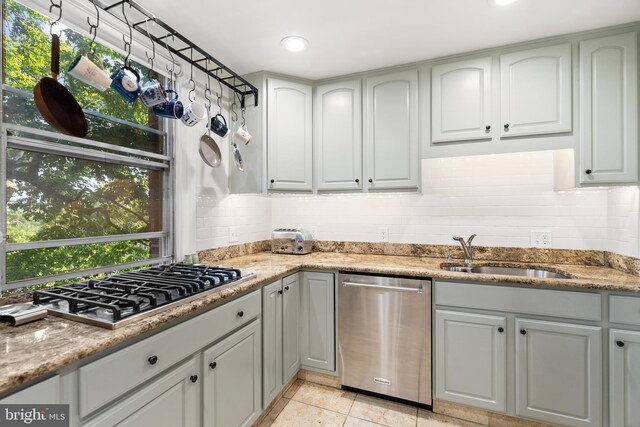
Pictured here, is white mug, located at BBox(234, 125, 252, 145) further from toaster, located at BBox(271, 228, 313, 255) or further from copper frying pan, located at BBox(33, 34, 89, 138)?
copper frying pan, located at BBox(33, 34, 89, 138)

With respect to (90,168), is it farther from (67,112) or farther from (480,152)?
(480,152)

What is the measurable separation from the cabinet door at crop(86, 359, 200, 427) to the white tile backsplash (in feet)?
3.54

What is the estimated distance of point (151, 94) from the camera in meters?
1.45

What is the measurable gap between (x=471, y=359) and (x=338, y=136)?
181cm

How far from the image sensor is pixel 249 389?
1.62 m

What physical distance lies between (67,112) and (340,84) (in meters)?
1.80

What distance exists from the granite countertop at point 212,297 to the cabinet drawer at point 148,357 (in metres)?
0.05

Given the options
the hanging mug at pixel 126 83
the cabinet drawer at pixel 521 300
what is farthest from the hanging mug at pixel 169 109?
the cabinet drawer at pixel 521 300

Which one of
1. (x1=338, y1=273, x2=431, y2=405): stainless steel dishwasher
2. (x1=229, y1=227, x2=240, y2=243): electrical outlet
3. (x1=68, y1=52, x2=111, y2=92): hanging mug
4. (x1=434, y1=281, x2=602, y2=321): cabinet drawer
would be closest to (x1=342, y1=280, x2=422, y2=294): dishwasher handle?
(x1=338, y1=273, x2=431, y2=405): stainless steel dishwasher

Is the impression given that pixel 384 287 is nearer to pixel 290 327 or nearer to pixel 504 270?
pixel 290 327

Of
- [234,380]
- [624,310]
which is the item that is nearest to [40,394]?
[234,380]

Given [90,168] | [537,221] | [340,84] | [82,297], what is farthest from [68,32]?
[537,221]

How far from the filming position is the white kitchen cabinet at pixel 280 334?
1.79 metres

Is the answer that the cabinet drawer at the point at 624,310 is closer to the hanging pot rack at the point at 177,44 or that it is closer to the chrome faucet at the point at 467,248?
the chrome faucet at the point at 467,248
